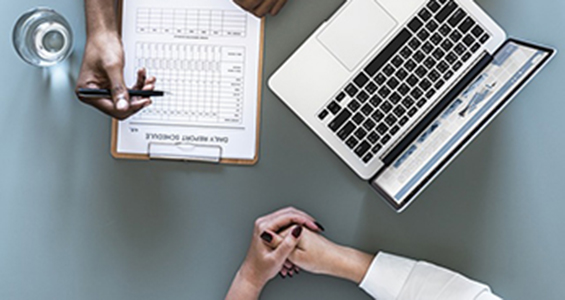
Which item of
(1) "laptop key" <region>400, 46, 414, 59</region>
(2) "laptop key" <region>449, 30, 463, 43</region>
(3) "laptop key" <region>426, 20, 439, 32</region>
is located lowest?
(1) "laptop key" <region>400, 46, 414, 59</region>

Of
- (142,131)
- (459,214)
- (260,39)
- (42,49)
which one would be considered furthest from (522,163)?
(42,49)

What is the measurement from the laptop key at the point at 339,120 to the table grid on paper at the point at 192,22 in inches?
8.9

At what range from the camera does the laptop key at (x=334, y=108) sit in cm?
89

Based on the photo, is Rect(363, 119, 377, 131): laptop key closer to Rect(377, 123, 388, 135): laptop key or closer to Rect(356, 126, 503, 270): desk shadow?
Rect(377, 123, 388, 135): laptop key

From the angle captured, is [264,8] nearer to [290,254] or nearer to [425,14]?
[425,14]

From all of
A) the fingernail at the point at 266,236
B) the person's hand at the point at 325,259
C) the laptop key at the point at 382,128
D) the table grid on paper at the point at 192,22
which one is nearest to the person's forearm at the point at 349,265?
the person's hand at the point at 325,259

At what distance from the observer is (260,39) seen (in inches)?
36.4

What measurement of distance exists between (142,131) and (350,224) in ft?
1.36

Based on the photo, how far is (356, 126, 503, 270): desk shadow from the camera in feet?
3.02

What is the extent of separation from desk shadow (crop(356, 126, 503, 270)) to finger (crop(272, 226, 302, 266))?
0.12m

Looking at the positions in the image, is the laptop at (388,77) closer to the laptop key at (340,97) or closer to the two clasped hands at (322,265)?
the laptop key at (340,97)

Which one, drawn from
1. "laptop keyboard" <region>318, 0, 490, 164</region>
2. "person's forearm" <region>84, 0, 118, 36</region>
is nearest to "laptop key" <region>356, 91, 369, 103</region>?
"laptop keyboard" <region>318, 0, 490, 164</region>

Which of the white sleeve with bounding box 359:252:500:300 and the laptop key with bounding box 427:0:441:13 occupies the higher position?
the laptop key with bounding box 427:0:441:13

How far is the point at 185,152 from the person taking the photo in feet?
3.06
